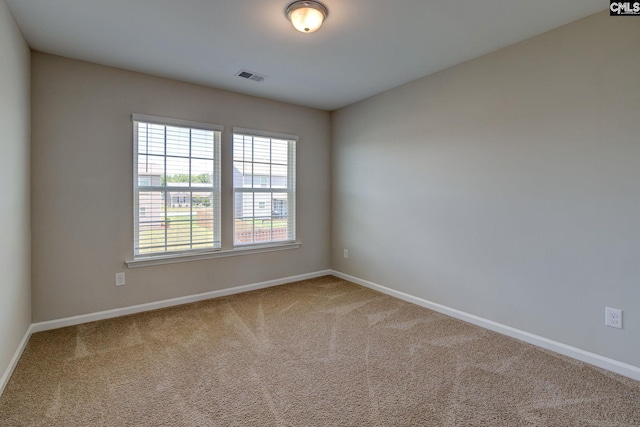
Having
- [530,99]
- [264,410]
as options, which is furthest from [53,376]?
[530,99]

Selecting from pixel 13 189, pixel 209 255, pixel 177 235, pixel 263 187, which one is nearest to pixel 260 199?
pixel 263 187

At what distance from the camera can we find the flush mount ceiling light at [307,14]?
2.10 m

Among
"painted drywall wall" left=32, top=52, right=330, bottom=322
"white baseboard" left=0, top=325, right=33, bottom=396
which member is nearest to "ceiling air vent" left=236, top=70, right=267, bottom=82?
"painted drywall wall" left=32, top=52, right=330, bottom=322

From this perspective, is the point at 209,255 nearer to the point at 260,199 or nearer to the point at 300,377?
the point at 260,199

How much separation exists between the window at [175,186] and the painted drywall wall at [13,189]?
2.78ft

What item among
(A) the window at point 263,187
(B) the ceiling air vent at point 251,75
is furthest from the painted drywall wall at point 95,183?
(B) the ceiling air vent at point 251,75

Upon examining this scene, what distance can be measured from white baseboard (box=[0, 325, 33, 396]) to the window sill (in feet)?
2.99

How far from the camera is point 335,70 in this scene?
319cm

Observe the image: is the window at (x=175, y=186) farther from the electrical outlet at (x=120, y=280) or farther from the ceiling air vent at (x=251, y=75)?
the ceiling air vent at (x=251, y=75)

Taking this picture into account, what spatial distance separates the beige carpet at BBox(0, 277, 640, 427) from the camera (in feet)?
5.66

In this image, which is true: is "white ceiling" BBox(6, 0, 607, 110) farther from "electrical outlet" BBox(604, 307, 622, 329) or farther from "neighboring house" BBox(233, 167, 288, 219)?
"electrical outlet" BBox(604, 307, 622, 329)

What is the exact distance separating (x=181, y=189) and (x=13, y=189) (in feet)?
4.63

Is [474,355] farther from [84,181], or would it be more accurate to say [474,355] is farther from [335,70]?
[84,181]

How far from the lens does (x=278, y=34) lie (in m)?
2.51
